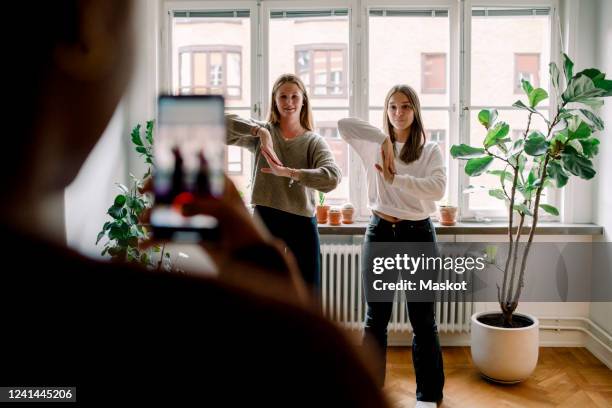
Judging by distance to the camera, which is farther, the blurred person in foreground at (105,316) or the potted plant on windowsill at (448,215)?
the potted plant on windowsill at (448,215)

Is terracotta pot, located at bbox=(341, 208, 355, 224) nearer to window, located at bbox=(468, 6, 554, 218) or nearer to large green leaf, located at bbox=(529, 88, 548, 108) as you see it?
window, located at bbox=(468, 6, 554, 218)

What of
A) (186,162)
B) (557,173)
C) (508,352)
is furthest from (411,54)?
(186,162)

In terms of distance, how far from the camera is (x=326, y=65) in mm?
3551

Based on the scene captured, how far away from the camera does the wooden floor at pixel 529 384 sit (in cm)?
266

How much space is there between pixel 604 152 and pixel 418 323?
5.55 ft

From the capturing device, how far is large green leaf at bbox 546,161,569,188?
2789mm

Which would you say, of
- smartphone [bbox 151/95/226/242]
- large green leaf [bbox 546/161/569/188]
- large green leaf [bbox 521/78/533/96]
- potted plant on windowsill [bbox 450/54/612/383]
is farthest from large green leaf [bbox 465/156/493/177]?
smartphone [bbox 151/95/226/242]

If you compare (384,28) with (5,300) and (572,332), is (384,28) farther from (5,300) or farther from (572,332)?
(5,300)

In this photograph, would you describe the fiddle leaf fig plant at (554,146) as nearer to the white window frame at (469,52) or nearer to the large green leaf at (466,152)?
the large green leaf at (466,152)

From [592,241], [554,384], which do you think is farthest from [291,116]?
[592,241]

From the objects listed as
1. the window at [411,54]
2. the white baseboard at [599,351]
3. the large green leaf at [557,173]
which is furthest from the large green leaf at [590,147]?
the white baseboard at [599,351]

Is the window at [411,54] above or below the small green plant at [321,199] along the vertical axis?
above

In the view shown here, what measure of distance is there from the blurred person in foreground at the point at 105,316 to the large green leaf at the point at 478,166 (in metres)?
2.73

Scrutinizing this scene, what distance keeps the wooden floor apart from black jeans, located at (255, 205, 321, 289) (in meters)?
0.76
